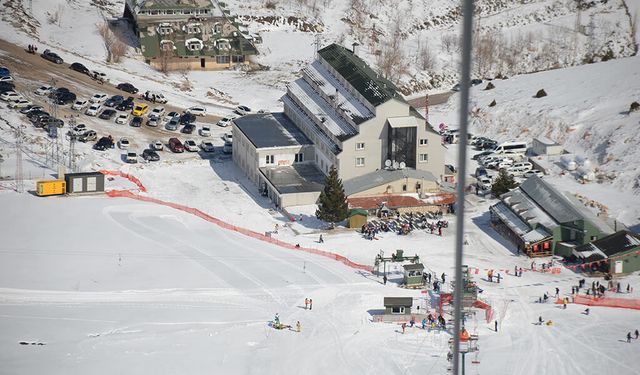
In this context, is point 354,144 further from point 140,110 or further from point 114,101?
point 114,101

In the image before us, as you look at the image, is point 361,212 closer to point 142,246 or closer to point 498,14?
point 142,246

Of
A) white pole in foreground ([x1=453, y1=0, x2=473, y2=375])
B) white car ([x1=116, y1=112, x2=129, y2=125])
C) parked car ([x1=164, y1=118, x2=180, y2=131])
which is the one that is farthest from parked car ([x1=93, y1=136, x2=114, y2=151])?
white pole in foreground ([x1=453, y1=0, x2=473, y2=375])

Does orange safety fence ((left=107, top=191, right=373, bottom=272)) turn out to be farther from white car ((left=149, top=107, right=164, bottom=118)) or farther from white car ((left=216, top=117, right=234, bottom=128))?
white car ((left=216, top=117, right=234, bottom=128))

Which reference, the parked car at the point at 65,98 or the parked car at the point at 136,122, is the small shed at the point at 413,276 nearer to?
the parked car at the point at 136,122

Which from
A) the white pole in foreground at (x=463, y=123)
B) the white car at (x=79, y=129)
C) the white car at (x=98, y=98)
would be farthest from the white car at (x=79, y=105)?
the white pole in foreground at (x=463, y=123)

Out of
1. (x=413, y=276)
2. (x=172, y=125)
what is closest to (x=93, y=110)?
(x=172, y=125)

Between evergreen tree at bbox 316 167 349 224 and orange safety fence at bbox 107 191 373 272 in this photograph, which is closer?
orange safety fence at bbox 107 191 373 272
